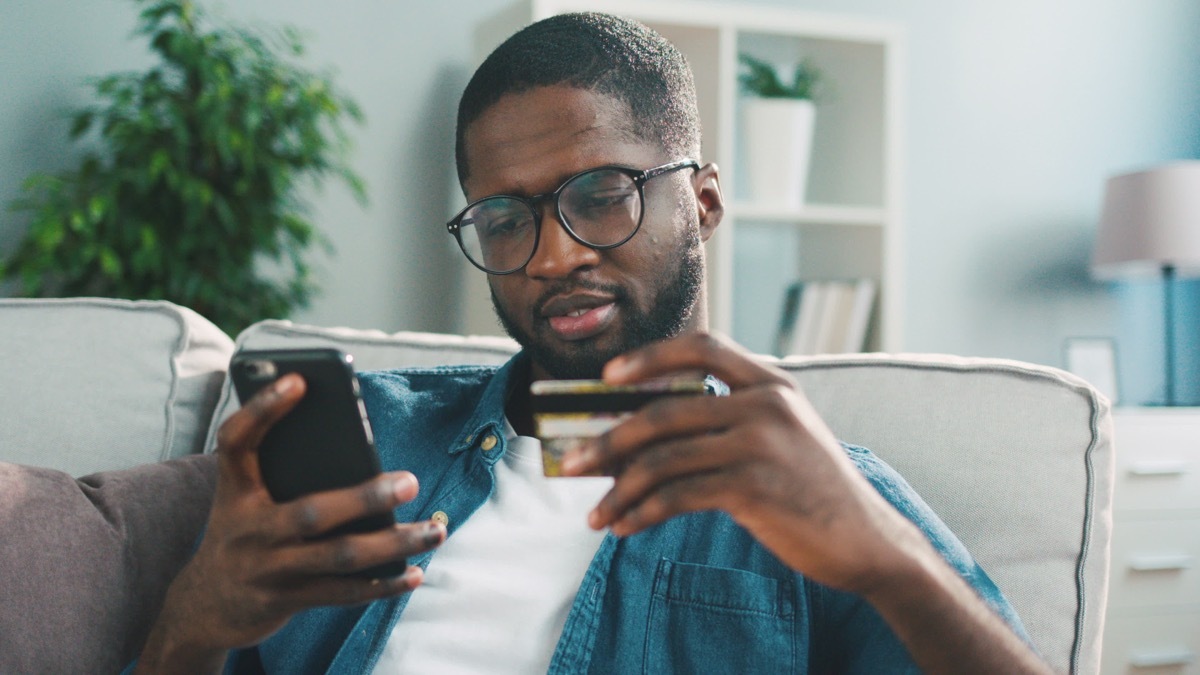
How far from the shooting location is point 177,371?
4.40 ft

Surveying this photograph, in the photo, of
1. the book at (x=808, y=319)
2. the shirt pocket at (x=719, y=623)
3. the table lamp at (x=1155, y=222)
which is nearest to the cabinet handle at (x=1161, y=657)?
the table lamp at (x=1155, y=222)

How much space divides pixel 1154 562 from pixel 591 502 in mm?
1745

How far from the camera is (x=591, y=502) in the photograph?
3.34ft

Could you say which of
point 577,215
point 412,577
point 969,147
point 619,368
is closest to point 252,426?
point 412,577

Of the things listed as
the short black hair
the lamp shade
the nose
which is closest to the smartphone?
the nose

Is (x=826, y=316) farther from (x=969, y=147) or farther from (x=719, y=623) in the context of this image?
(x=719, y=623)

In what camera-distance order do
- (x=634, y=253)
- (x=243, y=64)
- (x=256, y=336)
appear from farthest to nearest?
1. (x=243, y=64)
2. (x=256, y=336)
3. (x=634, y=253)

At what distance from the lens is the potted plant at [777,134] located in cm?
263

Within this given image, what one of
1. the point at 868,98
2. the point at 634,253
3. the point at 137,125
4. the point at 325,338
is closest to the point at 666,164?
the point at 634,253

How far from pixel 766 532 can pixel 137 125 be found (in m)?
1.92

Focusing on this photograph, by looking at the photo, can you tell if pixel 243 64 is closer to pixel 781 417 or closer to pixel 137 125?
pixel 137 125

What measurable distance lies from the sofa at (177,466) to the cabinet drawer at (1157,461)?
1281 mm

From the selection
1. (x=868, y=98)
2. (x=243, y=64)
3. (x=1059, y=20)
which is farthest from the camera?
(x=1059, y=20)

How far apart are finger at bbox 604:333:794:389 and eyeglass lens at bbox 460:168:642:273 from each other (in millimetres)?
494
